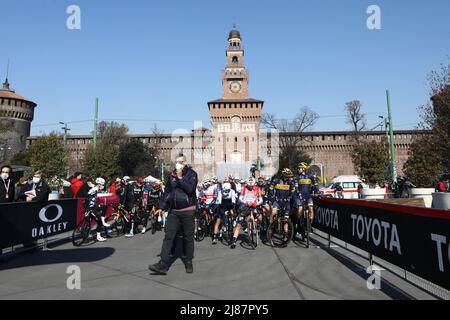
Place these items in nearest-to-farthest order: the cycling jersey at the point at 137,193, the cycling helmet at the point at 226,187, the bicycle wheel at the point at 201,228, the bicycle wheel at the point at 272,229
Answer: the bicycle wheel at the point at 272,229 → the cycling helmet at the point at 226,187 → the bicycle wheel at the point at 201,228 → the cycling jersey at the point at 137,193

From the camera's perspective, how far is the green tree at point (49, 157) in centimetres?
3378

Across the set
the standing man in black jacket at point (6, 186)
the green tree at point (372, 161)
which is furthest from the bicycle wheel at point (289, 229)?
the green tree at point (372, 161)

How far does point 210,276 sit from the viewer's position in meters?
5.57

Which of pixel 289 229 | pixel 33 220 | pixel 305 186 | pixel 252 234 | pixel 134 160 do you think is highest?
pixel 134 160

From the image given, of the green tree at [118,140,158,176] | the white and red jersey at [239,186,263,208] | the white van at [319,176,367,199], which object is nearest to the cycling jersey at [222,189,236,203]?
the white and red jersey at [239,186,263,208]

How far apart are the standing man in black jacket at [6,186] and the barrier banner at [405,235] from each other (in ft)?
27.2

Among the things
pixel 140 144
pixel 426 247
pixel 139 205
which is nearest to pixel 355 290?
pixel 426 247

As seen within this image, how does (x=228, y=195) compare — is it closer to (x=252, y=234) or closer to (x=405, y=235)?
(x=252, y=234)

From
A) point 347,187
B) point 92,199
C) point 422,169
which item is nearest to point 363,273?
point 92,199

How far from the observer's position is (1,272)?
6.11m

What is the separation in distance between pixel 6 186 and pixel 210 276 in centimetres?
606

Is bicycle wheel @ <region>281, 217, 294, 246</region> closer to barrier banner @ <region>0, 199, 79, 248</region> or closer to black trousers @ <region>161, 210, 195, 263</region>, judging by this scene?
black trousers @ <region>161, 210, 195, 263</region>

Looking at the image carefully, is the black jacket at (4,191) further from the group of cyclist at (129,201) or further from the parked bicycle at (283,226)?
the parked bicycle at (283,226)

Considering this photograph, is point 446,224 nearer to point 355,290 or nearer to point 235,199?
point 355,290
